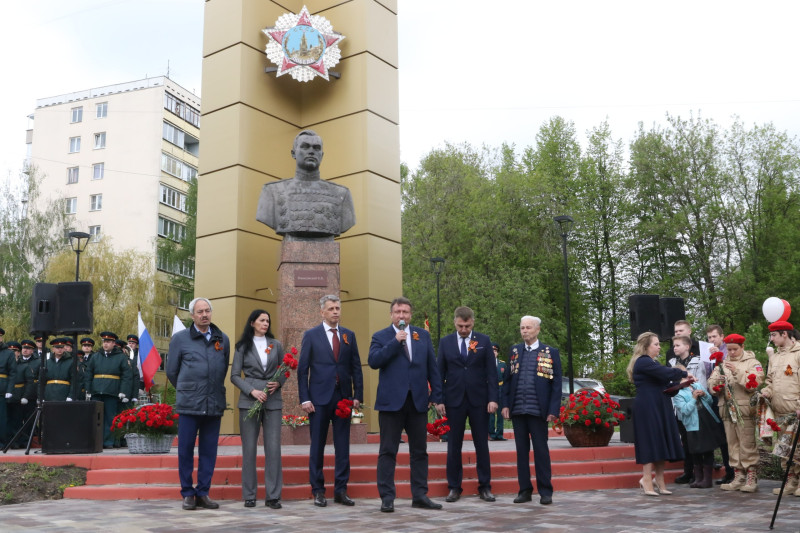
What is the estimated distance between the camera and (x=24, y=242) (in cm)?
3409

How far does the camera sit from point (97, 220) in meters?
43.4

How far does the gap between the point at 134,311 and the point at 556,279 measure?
57.7ft

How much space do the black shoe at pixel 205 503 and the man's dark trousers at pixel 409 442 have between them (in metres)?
1.51

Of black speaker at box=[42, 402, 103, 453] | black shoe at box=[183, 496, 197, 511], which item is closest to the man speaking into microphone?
black shoe at box=[183, 496, 197, 511]

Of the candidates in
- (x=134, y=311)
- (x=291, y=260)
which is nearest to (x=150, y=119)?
(x=134, y=311)

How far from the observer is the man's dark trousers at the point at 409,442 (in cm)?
679

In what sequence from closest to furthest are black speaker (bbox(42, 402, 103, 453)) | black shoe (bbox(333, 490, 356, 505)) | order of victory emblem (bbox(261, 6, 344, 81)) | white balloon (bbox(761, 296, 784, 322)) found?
black shoe (bbox(333, 490, 356, 505))
white balloon (bbox(761, 296, 784, 322))
black speaker (bbox(42, 402, 103, 453))
order of victory emblem (bbox(261, 6, 344, 81))

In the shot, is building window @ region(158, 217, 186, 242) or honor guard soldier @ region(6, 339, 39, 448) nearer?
honor guard soldier @ region(6, 339, 39, 448)

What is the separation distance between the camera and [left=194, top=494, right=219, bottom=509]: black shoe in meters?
6.74

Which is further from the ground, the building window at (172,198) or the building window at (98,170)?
the building window at (98,170)

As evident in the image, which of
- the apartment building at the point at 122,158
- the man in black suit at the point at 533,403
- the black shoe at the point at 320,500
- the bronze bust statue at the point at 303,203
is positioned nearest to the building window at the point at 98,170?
the apartment building at the point at 122,158

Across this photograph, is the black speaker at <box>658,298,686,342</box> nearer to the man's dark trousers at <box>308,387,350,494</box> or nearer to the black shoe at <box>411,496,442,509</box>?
the black shoe at <box>411,496,442,509</box>

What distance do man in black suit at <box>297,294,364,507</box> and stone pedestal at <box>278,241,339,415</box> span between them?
14.7ft

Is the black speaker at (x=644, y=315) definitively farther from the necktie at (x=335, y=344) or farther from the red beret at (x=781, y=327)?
the necktie at (x=335, y=344)
